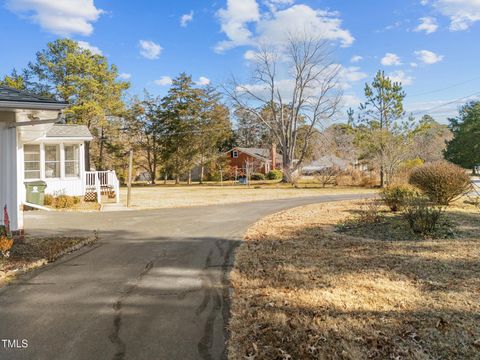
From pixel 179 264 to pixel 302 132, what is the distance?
44115mm

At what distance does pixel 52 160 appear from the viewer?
54.0 feet

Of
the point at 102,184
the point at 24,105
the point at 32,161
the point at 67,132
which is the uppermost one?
the point at 67,132

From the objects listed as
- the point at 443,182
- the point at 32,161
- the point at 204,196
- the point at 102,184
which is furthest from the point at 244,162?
the point at 443,182

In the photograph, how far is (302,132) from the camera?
4812cm

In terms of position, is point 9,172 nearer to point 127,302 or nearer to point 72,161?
point 127,302

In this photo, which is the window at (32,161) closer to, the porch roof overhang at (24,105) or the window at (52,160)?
the window at (52,160)

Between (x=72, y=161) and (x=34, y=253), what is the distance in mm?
11886

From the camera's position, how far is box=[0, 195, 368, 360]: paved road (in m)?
3.16

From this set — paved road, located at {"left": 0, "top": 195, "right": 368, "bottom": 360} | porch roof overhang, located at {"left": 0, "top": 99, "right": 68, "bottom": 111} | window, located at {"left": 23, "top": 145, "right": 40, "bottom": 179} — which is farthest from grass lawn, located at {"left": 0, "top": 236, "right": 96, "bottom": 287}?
window, located at {"left": 23, "top": 145, "right": 40, "bottom": 179}

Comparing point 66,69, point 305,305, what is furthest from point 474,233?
point 66,69

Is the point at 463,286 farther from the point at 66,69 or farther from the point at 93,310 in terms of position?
the point at 66,69

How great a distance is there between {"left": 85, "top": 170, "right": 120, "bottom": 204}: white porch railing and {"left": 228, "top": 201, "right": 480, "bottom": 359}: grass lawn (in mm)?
11092

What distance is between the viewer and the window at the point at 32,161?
1562cm

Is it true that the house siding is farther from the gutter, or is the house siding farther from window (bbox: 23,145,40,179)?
the gutter
